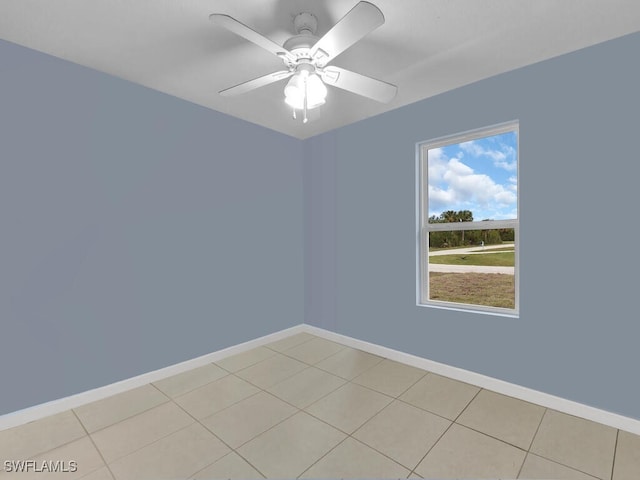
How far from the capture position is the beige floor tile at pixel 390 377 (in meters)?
2.28

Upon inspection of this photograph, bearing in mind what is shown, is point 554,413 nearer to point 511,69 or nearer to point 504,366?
point 504,366

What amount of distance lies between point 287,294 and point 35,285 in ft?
7.14

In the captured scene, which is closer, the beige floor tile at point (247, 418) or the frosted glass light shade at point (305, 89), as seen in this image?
the frosted glass light shade at point (305, 89)

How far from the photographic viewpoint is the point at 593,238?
1.83m

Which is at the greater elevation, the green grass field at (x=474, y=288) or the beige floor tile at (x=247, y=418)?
the green grass field at (x=474, y=288)

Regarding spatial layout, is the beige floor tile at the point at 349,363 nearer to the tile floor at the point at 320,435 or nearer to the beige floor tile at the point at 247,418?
the tile floor at the point at 320,435

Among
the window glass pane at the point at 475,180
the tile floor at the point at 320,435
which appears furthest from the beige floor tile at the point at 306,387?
the window glass pane at the point at 475,180

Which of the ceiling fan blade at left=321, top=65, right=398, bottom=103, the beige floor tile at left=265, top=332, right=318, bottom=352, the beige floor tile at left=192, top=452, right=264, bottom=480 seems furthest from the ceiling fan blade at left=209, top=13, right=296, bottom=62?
the beige floor tile at left=265, top=332, right=318, bottom=352

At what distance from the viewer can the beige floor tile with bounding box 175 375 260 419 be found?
2.03m

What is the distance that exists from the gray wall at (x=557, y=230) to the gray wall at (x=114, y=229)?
1.58 meters

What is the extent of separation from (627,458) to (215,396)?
2.56 m

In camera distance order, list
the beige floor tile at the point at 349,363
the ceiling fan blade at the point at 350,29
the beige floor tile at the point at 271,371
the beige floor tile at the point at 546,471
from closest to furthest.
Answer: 1. the ceiling fan blade at the point at 350,29
2. the beige floor tile at the point at 546,471
3. the beige floor tile at the point at 271,371
4. the beige floor tile at the point at 349,363

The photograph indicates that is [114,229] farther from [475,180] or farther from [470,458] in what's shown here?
[475,180]

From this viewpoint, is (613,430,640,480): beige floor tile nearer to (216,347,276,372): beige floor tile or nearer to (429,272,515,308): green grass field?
(429,272,515,308): green grass field
